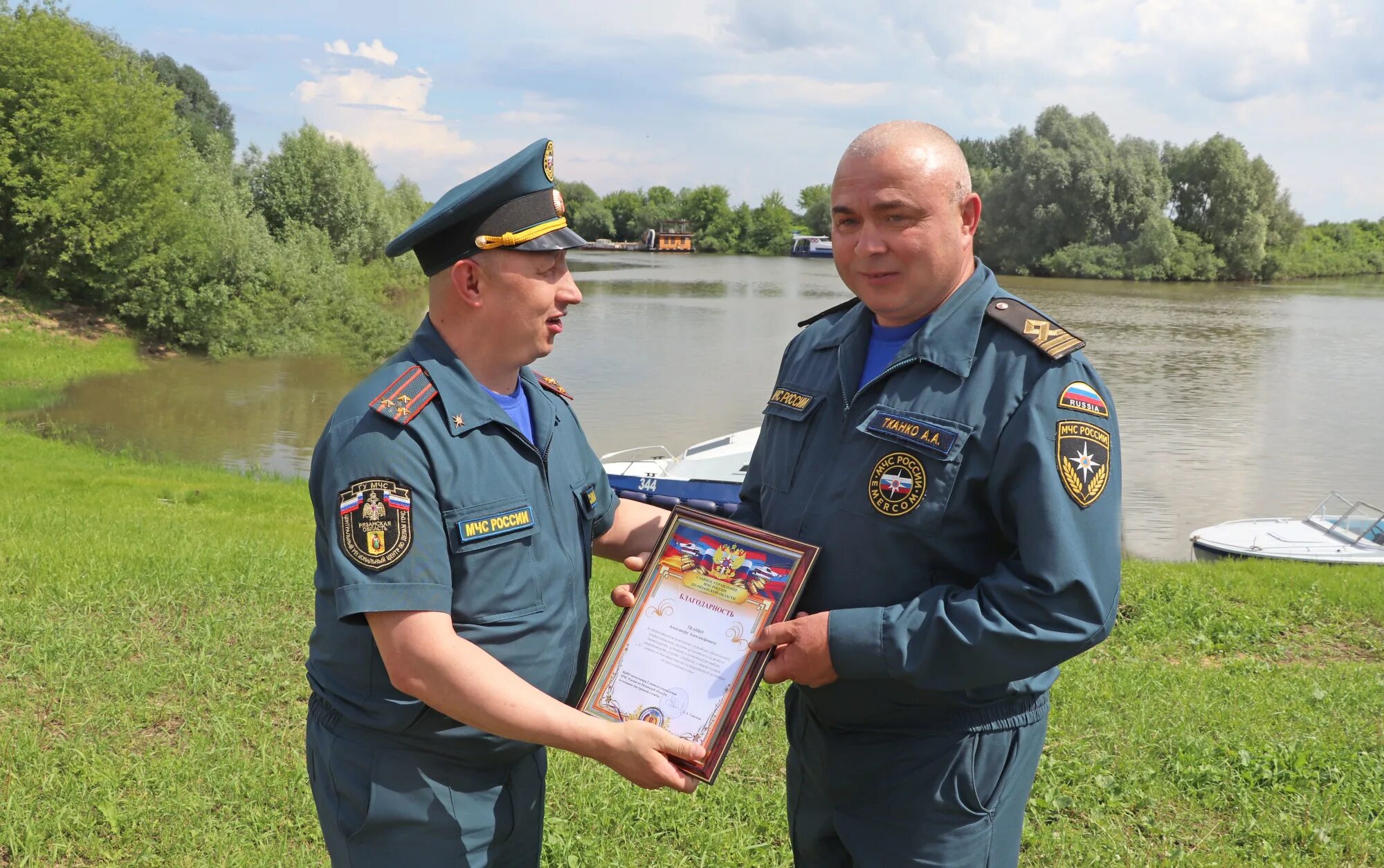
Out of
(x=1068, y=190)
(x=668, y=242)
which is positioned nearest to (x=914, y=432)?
(x=1068, y=190)

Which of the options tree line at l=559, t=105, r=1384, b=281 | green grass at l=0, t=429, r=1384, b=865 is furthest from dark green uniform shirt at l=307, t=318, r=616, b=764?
tree line at l=559, t=105, r=1384, b=281

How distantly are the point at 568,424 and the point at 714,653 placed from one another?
825 millimetres

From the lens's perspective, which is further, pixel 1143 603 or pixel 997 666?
pixel 1143 603

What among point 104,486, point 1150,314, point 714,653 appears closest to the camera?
point 714,653

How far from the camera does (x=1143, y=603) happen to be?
8531 millimetres

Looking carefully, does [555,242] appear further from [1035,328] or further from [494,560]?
[1035,328]

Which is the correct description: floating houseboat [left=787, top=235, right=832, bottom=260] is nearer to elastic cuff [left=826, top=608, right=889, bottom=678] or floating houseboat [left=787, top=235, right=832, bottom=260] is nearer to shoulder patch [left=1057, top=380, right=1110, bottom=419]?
shoulder patch [left=1057, top=380, right=1110, bottom=419]

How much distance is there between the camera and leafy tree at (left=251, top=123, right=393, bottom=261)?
4300 cm

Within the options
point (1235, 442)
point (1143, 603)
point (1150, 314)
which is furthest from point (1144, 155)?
point (1143, 603)

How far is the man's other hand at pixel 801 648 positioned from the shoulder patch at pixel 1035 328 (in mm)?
844

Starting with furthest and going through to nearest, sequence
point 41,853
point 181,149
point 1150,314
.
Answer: point 1150,314, point 181,149, point 41,853

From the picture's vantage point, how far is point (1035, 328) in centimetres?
254

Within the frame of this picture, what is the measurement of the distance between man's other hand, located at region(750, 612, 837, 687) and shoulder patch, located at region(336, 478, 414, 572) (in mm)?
922

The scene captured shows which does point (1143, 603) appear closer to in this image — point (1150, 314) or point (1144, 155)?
point (1150, 314)
